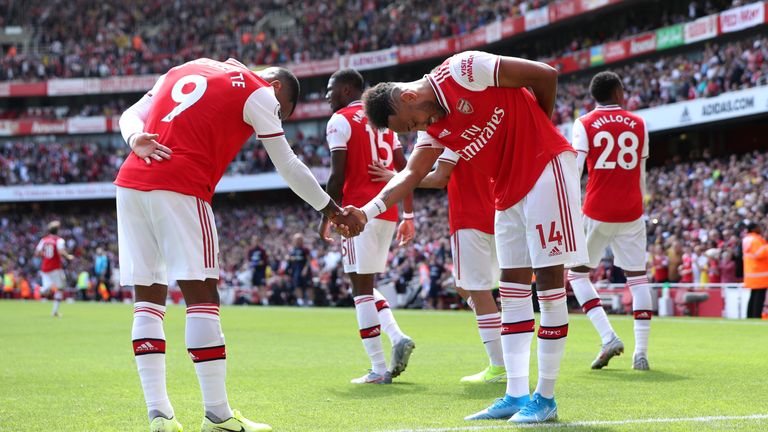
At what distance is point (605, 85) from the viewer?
8867mm

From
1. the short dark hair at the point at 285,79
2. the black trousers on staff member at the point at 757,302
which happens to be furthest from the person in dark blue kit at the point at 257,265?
the short dark hair at the point at 285,79

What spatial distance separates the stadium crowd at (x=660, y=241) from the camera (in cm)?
2042

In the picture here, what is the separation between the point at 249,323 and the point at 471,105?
1356 centimetres

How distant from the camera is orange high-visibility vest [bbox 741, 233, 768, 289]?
16.8 meters

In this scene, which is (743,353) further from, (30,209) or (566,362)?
(30,209)

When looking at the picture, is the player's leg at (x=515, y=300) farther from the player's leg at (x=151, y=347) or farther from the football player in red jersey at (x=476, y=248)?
the player's leg at (x=151, y=347)

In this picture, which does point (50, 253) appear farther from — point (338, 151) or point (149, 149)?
point (149, 149)

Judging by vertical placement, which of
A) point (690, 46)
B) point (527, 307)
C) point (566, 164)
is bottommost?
point (527, 307)

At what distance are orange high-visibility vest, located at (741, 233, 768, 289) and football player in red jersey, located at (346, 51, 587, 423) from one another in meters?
12.3

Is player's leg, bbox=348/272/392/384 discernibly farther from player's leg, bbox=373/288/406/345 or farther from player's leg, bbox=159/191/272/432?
player's leg, bbox=159/191/272/432

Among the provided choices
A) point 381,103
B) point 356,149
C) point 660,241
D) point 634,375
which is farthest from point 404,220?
point 660,241

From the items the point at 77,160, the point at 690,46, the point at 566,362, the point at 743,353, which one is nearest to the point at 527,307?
the point at 566,362

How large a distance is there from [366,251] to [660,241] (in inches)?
649

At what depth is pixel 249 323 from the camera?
18500 millimetres
